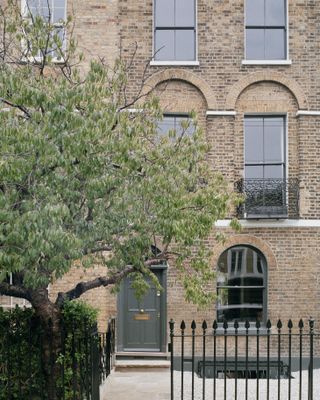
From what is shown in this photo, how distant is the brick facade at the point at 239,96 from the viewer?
16.0 m

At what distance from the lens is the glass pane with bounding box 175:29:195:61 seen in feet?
54.6

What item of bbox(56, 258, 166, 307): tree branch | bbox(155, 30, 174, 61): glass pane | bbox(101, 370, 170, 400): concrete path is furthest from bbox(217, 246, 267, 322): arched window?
bbox(56, 258, 166, 307): tree branch

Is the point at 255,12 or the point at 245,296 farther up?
the point at 255,12

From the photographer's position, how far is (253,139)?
16641 mm

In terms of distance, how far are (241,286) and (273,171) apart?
317 centimetres

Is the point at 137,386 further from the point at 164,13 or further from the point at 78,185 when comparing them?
the point at 164,13

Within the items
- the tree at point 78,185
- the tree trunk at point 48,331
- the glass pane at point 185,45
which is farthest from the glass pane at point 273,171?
the tree trunk at point 48,331

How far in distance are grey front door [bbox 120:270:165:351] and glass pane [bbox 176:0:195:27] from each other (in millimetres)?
6748

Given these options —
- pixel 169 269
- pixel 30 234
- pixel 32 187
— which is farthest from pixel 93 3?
pixel 30 234

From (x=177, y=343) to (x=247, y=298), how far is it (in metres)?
2.19

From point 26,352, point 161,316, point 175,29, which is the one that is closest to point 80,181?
point 26,352

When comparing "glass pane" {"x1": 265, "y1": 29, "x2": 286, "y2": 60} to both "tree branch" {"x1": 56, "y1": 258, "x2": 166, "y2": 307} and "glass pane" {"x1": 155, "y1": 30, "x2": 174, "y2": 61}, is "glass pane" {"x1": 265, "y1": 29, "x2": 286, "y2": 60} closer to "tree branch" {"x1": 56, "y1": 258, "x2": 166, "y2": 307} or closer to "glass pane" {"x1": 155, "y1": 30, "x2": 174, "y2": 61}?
"glass pane" {"x1": 155, "y1": 30, "x2": 174, "y2": 61}

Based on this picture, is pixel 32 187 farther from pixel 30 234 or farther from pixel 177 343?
pixel 177 343

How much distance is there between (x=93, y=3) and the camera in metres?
16.1
